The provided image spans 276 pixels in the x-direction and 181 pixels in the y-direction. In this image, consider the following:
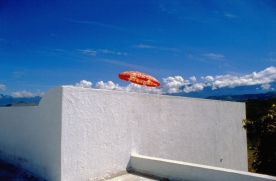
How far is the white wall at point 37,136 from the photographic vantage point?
446cm

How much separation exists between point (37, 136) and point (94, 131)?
1099 mm

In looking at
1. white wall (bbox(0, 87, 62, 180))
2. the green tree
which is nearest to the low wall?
white wall (bbox(0, 87, 62, 180))

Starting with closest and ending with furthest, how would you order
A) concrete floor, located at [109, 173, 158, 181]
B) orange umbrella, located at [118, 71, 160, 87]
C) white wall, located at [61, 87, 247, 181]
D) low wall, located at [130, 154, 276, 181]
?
1. low wall, located at [130, 154, 276, 181]
2. white wall, located at [61, 87, 247, 181]
3. concrete floor, located at [109, 173, 158, 181]
4. orange umbrella, located at [118, 71, 160, 87]

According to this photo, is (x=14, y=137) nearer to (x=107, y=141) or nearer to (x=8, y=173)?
(x=8, y=173)

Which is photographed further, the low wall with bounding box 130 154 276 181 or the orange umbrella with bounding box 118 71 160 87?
the orange umbrella with bounding box 118 71 160 87

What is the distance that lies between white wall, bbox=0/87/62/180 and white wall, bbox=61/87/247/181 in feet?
0.51

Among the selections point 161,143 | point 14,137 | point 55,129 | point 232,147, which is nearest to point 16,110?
point 14,137

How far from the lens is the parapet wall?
4.50 meters

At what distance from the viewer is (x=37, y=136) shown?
16.0 feet

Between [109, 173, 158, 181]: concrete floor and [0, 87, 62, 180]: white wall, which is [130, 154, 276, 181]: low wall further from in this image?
[0, 87, 62, 180]: white wall

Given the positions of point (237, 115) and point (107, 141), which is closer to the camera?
point (107, 141)

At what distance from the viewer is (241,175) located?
14.4 feet

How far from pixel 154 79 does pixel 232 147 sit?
4645 mm

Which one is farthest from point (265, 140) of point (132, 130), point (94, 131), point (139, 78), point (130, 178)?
point (94, 131)
